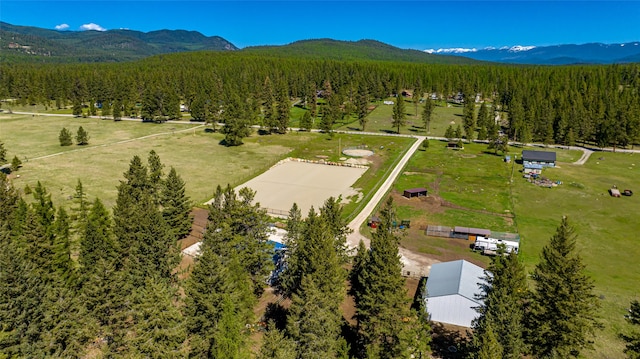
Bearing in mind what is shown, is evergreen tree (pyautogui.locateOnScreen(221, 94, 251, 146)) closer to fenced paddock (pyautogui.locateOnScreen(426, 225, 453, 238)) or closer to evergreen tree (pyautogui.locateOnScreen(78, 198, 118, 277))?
fenced paddock (pyautogui.locateOnScreen(426, 225, 453, 238))

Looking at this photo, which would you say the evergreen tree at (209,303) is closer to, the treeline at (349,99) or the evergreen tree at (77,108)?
the treeline at (349,99)

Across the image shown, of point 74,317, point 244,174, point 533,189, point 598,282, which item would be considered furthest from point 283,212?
point 533,189

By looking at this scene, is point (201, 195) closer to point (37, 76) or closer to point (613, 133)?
point (613, 133)

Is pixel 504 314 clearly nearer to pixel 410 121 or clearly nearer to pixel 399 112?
pixel 399 112

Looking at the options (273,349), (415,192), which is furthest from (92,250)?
(415,192)

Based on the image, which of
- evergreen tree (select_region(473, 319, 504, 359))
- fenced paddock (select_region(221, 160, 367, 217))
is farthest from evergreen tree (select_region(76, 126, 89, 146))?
evergreen tree (select_region(473, 319, 504, 359))

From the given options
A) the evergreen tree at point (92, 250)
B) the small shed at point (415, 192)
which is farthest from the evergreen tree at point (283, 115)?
the evergreen tree at point (92, 250)
